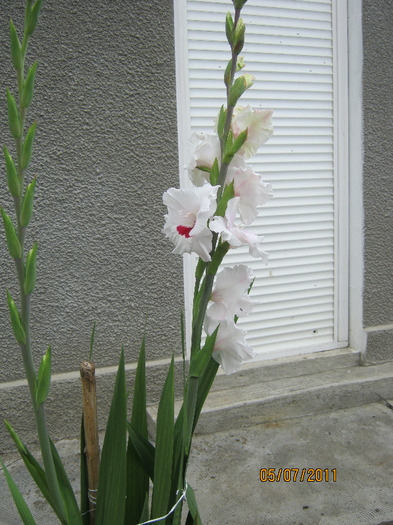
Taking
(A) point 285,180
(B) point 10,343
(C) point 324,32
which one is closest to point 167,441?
(B) point 10,343

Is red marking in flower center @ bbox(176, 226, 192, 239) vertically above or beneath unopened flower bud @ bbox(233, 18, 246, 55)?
beneath

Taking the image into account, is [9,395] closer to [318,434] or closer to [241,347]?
[318,434]

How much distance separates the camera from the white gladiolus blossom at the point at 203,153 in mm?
1000

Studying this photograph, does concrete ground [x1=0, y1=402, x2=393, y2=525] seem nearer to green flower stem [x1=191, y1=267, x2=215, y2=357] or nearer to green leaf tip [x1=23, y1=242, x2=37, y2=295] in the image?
green flower stem [x1=191, y1=267, x2=215, y2=357]

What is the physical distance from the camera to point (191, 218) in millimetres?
958

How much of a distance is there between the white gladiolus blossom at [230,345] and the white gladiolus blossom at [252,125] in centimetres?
34

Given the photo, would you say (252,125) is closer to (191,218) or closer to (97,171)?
(191,218)

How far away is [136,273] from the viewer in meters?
2.78

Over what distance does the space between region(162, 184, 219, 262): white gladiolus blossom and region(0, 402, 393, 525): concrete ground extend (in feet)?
5.16

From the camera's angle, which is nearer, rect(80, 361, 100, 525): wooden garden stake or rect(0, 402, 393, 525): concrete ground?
rect(80, 361, 100, 525): wooden garden stake

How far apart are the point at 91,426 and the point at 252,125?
2.46ft
